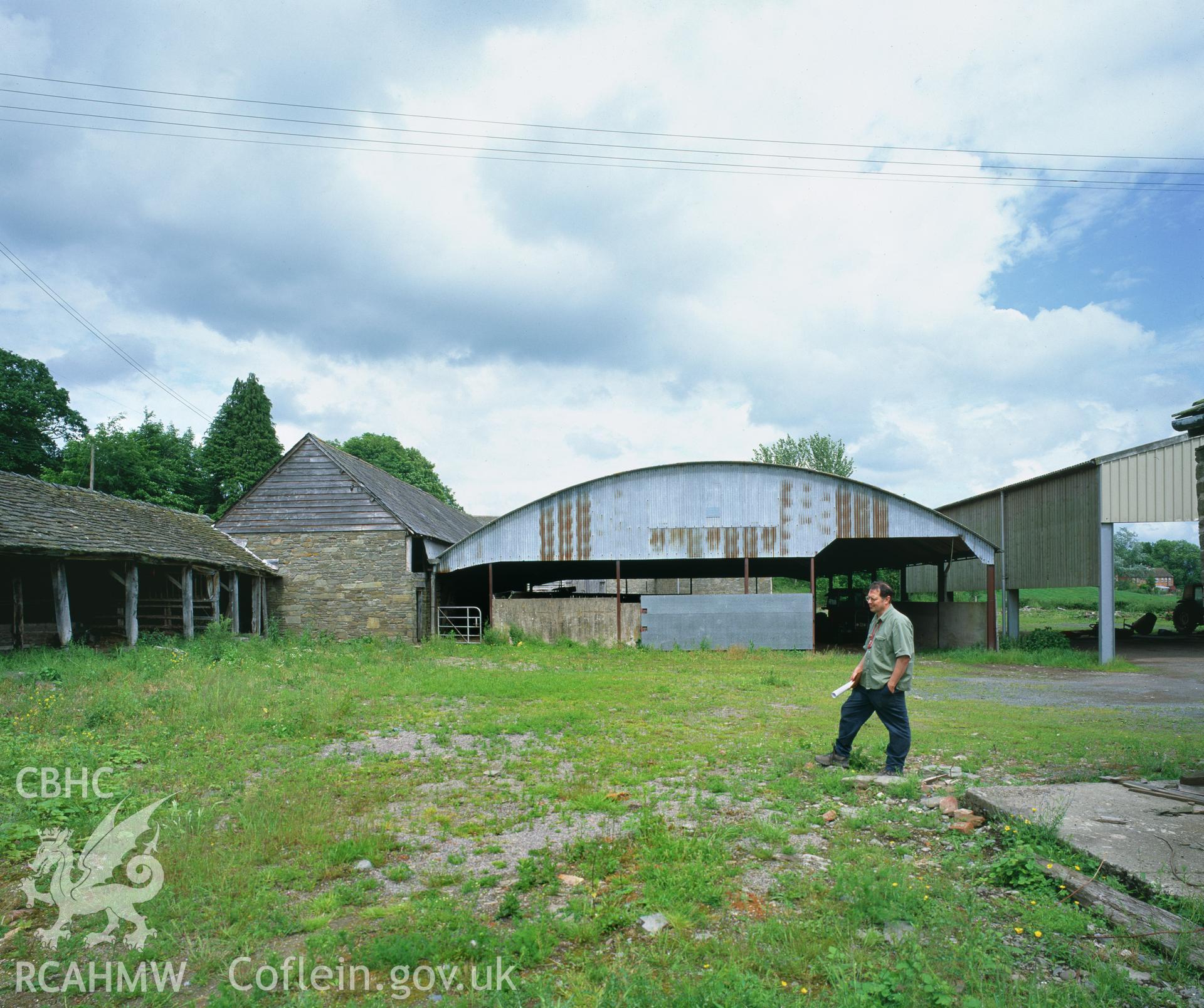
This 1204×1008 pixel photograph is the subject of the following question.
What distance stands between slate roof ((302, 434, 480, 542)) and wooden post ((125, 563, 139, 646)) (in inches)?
260

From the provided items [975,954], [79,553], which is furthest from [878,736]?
[79,553]

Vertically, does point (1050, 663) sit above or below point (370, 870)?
below

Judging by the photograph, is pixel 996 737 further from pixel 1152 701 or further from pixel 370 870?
pixel 370 870

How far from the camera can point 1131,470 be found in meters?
17.3

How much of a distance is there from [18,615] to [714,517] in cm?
1692

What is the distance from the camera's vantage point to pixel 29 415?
39.4 metres

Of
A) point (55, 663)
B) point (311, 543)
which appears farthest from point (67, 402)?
point (55, 663)

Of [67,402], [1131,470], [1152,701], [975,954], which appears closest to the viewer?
[975,954]

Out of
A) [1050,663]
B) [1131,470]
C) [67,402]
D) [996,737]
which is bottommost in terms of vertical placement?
[1050,663]

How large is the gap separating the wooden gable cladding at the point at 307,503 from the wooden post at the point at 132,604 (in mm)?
5420

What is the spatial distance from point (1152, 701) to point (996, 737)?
20.1 ft

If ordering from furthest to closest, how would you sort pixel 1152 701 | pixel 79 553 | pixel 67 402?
pixel 67 402, pixel 79 553, pixel 1152 701

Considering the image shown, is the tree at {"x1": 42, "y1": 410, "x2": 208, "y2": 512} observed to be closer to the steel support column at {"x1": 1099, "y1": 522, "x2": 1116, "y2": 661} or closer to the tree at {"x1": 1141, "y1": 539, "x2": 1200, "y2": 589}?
the steel support column at {"x1": 1099, "y1": 522, "x2": 1116, "y2": 661}

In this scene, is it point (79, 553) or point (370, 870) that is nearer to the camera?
point (370, 870)
